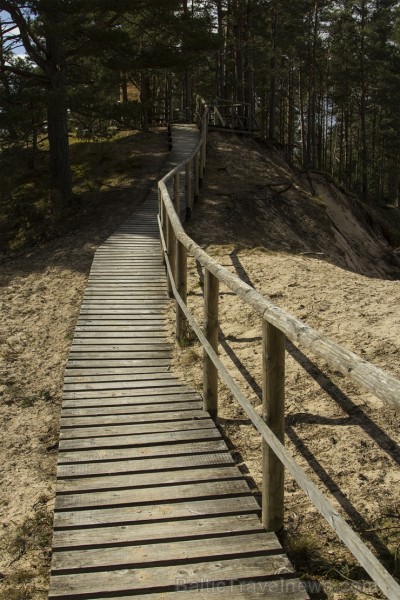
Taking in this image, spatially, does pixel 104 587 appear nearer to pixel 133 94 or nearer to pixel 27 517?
pixel 27 517

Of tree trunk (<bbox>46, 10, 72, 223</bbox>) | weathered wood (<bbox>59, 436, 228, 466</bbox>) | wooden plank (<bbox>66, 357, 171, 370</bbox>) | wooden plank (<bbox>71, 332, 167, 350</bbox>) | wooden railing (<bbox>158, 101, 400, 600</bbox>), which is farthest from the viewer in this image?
tree trunk (<bbox>46, 10, 72, 223</bbox>)

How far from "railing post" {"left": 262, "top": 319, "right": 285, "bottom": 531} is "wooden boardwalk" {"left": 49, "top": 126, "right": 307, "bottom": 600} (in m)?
0.15

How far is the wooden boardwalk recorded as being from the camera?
316 centimetres

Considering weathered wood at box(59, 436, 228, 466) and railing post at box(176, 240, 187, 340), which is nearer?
weathered wood at box(59, 436, 228, 466)

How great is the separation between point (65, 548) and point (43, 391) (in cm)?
324

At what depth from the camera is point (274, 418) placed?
3.61 m

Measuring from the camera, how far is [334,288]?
8391 millimetres

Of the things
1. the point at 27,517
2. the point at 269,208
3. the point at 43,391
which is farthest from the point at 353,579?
the point at 269,208

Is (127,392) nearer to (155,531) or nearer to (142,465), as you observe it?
(142,465)

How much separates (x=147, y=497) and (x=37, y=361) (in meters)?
3.90

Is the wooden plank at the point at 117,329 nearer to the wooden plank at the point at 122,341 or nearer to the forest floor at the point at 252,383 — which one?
the wooden plank at the point at 122,341

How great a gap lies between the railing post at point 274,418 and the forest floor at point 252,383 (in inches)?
7.9

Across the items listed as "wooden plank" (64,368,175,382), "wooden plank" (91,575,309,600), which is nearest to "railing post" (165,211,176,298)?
"wooden plank" (64,368,175,382)

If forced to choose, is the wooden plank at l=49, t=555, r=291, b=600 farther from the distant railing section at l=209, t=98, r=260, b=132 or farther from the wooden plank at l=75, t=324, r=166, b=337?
the distant railing section at l=209, t=98, r=260, b=132
